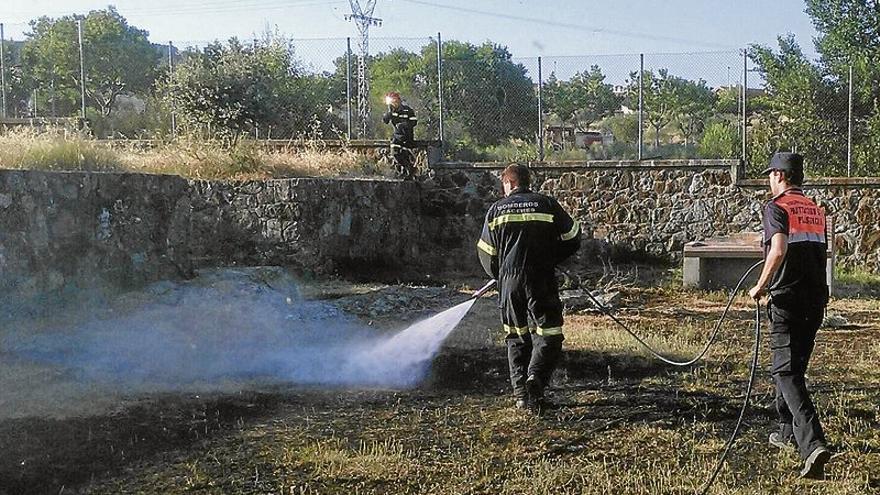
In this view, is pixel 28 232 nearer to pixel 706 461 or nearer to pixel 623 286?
pixel 706 461

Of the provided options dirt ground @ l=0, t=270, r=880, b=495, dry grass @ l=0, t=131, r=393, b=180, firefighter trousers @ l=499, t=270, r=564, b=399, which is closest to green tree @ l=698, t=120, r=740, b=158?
dry grass @ l=0, t=131, r=393, b=180

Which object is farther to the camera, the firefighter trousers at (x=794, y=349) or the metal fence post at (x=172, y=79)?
the metal fence post at (x=172, y=79)

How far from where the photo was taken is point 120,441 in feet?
19.2

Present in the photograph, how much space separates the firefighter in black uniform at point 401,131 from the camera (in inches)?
626

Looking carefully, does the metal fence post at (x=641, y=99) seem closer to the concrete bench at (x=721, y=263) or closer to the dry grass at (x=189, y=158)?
the concrete bench at (x=721, y=263)

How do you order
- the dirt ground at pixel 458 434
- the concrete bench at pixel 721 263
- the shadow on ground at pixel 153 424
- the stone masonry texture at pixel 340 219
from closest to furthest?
1. the dirt ground at pixel 458 434
2. the shadow on ground at pixel 153 424
3. the stone masonry texture at pixel 340 219
4. the concrete bench at pixel 721 263

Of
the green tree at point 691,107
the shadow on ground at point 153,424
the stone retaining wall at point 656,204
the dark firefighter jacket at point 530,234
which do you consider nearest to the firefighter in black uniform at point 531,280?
A: the dark firefighter jacket at point 530,234

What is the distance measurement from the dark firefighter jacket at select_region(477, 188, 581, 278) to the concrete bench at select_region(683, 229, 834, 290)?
6854 mm

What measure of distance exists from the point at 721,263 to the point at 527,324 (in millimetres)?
7329

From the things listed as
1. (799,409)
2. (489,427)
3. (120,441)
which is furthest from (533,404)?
(120,441)

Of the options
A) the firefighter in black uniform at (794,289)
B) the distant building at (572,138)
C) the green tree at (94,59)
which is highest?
the green tree at (94,59)

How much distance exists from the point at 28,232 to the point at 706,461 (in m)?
6.86

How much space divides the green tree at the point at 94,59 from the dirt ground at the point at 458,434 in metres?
20.4

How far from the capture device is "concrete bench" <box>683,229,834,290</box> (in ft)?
42.7
